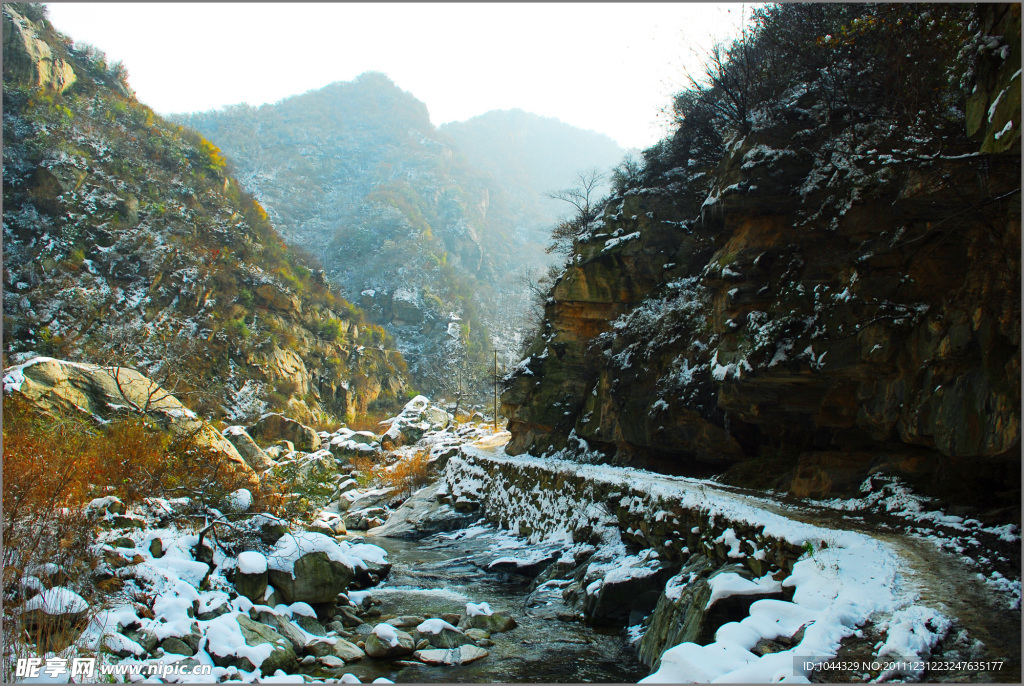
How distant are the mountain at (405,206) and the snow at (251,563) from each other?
53638 mm

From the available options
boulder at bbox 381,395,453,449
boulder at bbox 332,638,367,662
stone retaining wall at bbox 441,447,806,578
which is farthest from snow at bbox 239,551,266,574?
boulder at bbox 381,395,453,449

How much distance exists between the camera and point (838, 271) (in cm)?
902

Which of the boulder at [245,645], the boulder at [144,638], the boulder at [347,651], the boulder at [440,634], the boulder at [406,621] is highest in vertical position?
the boulder at [144,638]

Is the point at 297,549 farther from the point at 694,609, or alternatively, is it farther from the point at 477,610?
the point at 694,609

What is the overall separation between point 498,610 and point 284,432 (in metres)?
24.7

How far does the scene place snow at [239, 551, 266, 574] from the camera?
7742 millimetres

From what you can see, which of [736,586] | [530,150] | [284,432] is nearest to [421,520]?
[736,586]

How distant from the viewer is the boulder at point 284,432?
29.8 metres

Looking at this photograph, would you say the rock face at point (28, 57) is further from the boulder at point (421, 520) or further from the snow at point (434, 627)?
the snow at point (434, 627)

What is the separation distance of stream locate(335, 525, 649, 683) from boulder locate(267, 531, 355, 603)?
3.46 ft

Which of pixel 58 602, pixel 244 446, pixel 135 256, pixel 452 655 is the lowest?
pixel 452 655

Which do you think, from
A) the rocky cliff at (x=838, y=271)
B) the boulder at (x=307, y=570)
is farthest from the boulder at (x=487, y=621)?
the rocky cliff at (x=838, y=271)

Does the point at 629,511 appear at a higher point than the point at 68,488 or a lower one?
lower

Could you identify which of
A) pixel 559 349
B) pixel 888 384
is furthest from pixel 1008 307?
pixel 559 349
